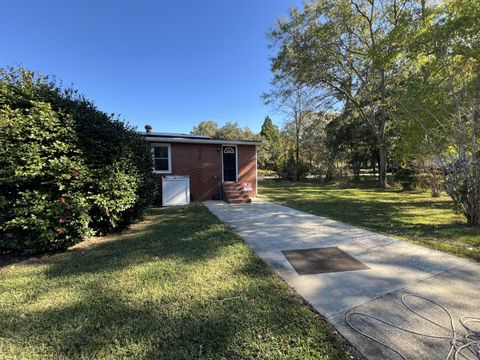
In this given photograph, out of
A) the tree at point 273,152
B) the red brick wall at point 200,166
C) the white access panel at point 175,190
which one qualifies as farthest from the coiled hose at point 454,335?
the tree at point 273,152

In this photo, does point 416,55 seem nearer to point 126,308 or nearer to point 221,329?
point 221,329

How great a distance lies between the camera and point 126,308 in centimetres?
243

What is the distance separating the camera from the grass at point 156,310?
6.12ft

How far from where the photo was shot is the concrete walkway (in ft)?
6.32

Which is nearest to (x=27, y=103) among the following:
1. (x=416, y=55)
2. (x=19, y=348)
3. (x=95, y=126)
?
(x=95, y=126)

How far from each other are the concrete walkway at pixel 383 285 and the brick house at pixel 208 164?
5275mm

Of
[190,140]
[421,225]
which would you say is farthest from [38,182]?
[421,225]

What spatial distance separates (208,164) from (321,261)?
7.53 m

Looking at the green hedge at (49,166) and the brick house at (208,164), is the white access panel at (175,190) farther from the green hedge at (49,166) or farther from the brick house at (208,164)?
the green hedge at (49,166)

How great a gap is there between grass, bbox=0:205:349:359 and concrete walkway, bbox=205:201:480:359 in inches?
10.0

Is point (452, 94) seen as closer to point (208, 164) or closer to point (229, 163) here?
point (229, 163)

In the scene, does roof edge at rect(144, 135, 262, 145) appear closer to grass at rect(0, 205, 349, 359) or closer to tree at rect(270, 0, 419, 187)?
grass at rect(0, 205, 349, 359)

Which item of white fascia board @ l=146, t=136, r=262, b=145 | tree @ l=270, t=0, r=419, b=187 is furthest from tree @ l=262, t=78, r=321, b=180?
white fascia board @ l=146, t=136, r=262, b=145

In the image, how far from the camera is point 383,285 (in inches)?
112
